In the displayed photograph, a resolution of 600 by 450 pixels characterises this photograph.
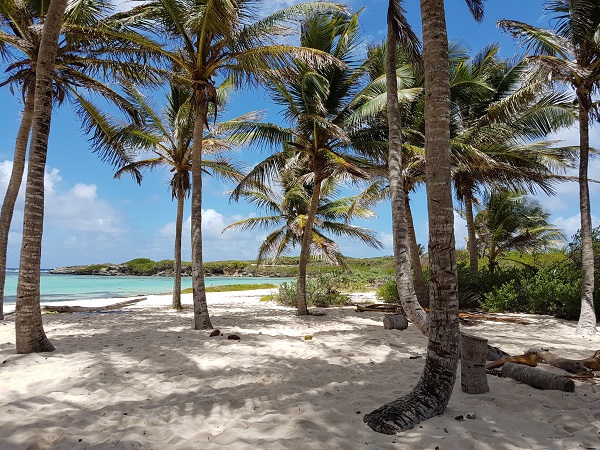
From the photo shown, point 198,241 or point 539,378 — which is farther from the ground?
point 198,241

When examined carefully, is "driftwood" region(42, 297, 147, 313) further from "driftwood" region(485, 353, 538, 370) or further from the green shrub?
the green shrub

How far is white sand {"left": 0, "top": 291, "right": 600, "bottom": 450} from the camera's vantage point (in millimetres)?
3231

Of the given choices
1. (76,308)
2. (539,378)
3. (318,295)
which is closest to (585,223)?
(539,378)

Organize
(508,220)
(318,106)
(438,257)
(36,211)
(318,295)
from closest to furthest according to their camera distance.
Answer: (438,257)
(36,211)
(318,106)
(318,295)
(508,220)

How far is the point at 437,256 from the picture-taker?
3.85m

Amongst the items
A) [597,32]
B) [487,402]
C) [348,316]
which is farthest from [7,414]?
[597,32]

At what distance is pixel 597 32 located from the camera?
346 inches

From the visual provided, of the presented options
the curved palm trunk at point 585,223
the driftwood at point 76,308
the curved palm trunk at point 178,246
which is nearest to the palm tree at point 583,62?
the curved palm trunk at point 585,223

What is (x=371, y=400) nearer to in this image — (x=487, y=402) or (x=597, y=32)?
(x=487, y=402)

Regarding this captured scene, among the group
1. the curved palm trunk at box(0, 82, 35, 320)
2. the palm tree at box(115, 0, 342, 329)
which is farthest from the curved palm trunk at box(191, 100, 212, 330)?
the curved palm trunk at box(0, 82, 35, 320)

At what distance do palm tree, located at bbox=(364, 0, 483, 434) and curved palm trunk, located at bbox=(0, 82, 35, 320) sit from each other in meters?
10.1

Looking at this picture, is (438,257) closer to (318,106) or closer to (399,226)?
(399,226)

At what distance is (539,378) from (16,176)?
1150cm

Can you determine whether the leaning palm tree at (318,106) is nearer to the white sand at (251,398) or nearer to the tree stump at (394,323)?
the tree stump at (394,323)
